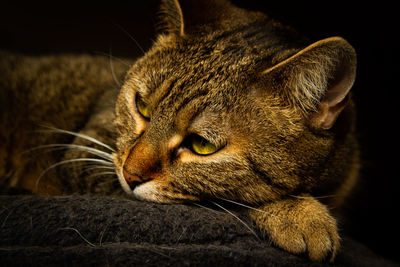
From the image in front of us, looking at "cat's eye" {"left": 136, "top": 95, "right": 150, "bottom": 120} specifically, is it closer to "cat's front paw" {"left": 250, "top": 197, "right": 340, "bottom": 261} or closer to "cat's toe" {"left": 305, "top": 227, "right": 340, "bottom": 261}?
"cat's front paw" {"left": 250, "top": 197, "right": 340, "bottom": 261}

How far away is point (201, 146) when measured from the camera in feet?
3.34

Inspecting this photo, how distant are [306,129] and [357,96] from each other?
932 mm

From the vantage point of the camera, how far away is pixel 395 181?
178 centimetres

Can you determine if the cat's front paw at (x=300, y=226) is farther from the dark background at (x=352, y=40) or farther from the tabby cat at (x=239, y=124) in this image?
the dark background at (x=352, y=40)

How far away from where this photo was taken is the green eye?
1012mm

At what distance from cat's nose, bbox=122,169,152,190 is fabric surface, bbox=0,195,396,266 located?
0.25 ft

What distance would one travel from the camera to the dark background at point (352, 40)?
161 centimetres

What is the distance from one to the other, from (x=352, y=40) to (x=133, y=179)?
1298mm

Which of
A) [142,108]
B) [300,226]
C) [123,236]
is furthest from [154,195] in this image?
[300,226]

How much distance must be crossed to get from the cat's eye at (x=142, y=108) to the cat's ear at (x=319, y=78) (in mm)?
429

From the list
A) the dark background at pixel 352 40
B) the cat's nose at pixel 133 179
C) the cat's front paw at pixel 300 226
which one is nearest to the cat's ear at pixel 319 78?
the cat's front paw at pixel 300 226

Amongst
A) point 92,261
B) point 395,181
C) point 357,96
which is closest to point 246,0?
point 357,96

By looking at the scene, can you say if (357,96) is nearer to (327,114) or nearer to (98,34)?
(327,114)

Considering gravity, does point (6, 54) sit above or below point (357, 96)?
below
